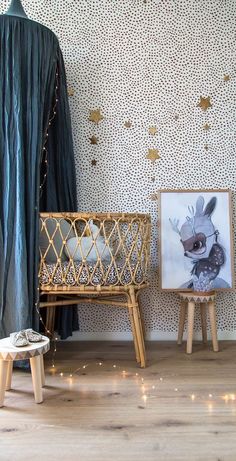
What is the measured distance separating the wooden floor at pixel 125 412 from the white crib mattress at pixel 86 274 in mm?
432

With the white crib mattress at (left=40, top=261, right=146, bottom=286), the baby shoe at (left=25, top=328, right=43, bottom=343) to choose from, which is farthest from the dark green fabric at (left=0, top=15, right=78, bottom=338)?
the baby shoe at (left=25, top=328, right=43, bottom=343)

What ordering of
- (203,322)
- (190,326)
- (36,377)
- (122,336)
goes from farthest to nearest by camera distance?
(122,336) < (203,322) < (190,326) < (36,377)

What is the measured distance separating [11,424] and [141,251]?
990 mm

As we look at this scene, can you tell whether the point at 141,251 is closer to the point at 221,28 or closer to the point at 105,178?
the point at 105,178

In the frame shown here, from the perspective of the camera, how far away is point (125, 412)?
4.64ft

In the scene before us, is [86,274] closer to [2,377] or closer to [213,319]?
[2,377]

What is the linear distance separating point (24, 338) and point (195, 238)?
128 centimetres

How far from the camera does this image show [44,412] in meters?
1.44

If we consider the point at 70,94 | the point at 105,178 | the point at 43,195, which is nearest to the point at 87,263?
the point at 43,195

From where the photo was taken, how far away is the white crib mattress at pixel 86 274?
1897 mm

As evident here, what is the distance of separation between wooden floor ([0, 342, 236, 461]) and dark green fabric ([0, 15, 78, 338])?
379 millimetres

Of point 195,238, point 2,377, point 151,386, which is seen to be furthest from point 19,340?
point 195,238

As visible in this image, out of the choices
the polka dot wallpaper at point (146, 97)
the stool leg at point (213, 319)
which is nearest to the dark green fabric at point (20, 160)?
the polka dot wallpaper at point (146, 97)

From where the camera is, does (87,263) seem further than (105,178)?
No
